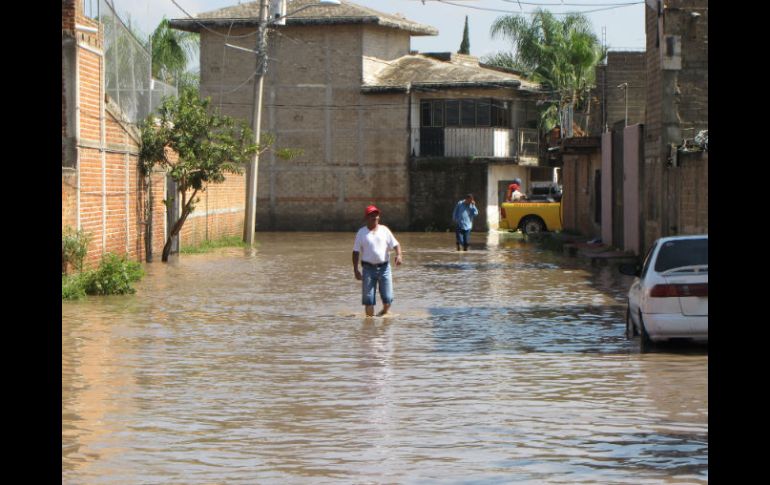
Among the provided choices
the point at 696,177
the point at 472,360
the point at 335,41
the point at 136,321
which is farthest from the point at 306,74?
the point at 472,360

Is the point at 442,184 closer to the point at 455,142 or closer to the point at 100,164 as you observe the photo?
the point at 455,142

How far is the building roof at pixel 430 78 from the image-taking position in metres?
58.8

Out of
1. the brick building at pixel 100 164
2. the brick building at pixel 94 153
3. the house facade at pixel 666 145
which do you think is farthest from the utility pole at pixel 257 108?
the house facade at pixel 666 145

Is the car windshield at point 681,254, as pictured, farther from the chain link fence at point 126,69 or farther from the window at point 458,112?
the window at point 458,112

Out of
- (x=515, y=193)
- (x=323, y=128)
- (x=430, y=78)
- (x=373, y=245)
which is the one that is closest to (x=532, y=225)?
(x=515, y=193)

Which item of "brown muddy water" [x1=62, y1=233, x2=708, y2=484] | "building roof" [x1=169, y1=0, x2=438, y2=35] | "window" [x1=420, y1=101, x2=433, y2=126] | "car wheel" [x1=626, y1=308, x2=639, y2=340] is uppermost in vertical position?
"building roof" [x1=169, y1=0, x2=438, y2=35]

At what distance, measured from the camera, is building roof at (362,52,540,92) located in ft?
193

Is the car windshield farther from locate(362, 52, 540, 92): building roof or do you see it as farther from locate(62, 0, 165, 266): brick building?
locate(362, 52, 540, 92): building roof

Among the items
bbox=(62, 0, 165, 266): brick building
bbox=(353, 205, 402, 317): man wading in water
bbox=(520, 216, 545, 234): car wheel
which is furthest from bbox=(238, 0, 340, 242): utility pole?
bbox=(353, 205, 402, 317): man wading in water

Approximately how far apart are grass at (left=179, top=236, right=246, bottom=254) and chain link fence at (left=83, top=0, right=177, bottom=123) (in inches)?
195

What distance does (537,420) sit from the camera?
11742 millimetres

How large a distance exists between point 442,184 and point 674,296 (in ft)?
A: 144

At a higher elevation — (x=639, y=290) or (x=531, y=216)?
(x=531, y=216)

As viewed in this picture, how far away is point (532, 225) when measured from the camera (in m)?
51.5
